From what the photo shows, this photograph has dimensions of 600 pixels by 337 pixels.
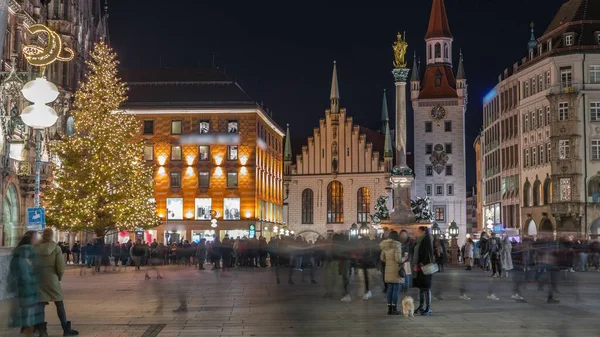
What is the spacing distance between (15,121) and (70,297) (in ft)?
68.0

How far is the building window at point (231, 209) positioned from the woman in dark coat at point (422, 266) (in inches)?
2347

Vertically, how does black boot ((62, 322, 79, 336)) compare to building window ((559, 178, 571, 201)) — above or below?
below

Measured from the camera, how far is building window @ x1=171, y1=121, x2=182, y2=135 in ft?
254

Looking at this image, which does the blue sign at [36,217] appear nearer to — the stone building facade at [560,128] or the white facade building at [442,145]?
the stone building facade at [560,128]

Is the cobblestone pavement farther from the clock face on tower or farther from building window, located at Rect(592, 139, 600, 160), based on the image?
the clock face on tower

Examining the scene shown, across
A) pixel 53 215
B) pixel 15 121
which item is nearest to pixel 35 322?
pixel 15 121

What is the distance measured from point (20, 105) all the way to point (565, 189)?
122ft

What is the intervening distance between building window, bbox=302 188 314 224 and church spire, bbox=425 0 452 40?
25322mm

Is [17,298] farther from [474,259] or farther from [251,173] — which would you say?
[251,173]

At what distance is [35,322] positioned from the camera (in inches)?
488

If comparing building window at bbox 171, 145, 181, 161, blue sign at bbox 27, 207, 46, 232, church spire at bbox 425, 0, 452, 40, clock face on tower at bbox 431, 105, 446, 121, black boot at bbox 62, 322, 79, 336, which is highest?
church spire at bbox 425, 0, 452, 40

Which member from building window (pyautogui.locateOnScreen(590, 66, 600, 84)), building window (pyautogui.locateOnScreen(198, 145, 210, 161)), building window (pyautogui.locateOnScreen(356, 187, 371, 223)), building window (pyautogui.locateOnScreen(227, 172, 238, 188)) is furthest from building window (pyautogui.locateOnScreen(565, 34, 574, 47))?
building window (pyautogui.locateOnScreen(356, 187, 371, 223))

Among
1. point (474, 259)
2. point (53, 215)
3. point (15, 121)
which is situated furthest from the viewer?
point (474, 259)

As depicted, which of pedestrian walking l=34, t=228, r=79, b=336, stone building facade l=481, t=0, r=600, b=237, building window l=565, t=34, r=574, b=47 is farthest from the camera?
building window l=565, t=34, r=574, b=47
